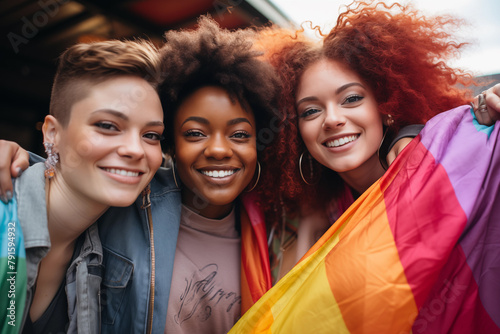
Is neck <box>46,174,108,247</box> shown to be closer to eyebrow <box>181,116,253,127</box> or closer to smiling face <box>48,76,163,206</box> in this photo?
smiling face <box>48,76,163,206</box>

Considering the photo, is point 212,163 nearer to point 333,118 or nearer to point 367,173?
point 333,118

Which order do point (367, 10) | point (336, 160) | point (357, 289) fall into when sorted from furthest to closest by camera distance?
point (367, 10)
point (336, 160)
point (357, 289)

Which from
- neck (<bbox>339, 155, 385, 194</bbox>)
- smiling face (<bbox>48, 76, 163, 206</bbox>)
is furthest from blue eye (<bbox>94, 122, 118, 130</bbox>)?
neck (<bbox>339, 155, 385, 194</bbox>)

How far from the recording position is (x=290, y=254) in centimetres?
203

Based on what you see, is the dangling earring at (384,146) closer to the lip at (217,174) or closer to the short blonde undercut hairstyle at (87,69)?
the lip at (217,174)

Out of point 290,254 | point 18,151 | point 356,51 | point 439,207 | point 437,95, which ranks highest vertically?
point 356,51

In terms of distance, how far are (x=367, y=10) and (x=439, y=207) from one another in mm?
1368

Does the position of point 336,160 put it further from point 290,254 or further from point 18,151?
point 18,151

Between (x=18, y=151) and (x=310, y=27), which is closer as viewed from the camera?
(x=18, y=151)

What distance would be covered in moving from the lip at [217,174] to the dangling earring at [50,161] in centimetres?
71

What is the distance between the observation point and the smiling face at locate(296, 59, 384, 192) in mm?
1821

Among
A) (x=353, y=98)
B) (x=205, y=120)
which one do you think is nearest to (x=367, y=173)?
(x=353, y=98)

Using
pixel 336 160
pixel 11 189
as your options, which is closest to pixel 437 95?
pixel 336 160

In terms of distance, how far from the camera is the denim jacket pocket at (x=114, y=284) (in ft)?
5.34
